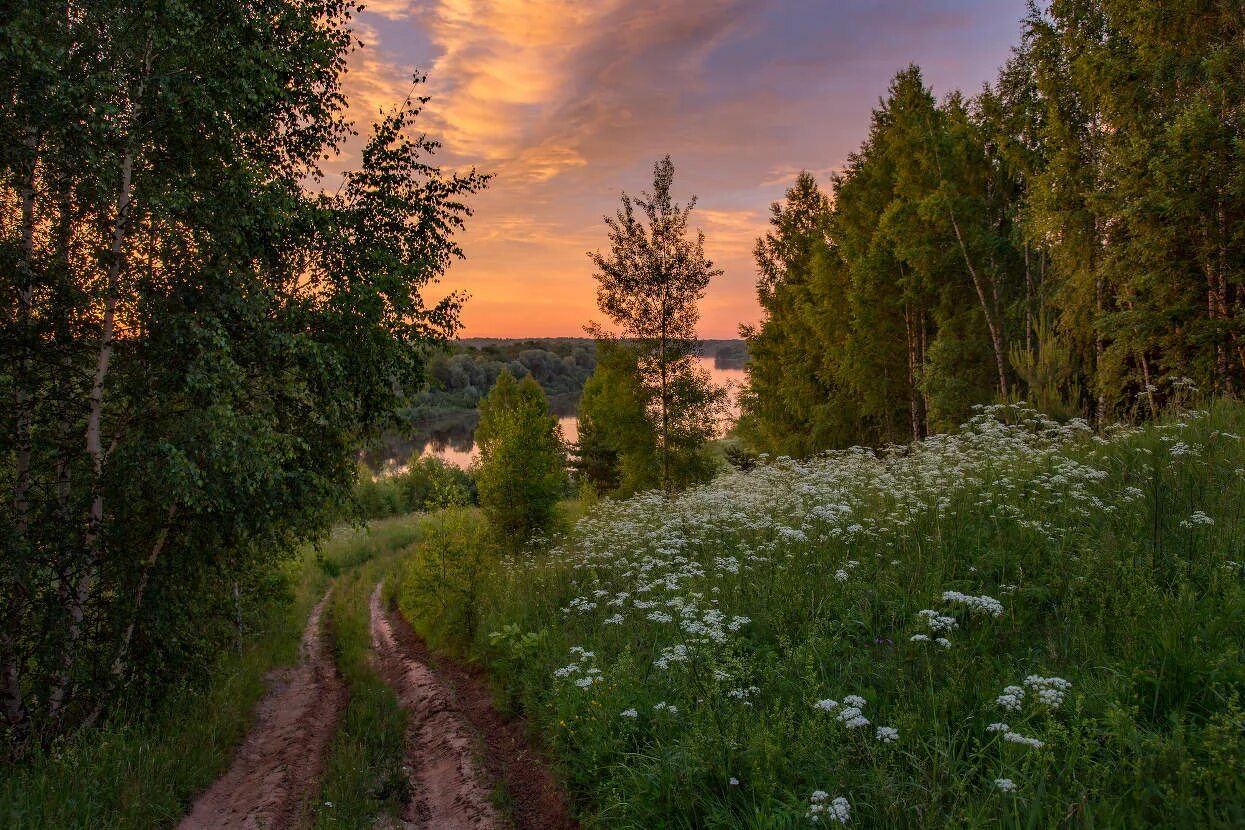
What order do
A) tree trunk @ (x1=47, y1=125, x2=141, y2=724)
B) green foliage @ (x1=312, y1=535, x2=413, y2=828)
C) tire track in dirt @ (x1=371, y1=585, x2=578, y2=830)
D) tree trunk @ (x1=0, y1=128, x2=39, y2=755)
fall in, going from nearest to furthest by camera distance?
tire track in dirt @ (x1=371, y1=585, x2=578, y2=830) < green foliage @ (x1=312, y1=535, x2=413, y2=828) < tree trunk @ (x1=0, y1=128, x2=39, y2=755) < tree trunk @ (x1=47, y1=125, x2=141, y2=724)

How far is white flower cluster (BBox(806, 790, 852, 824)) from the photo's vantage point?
11.1 ft

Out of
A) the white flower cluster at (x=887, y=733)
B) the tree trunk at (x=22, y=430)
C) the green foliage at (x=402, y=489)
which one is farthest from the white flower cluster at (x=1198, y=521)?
the green foliage at (x=402, y=489)

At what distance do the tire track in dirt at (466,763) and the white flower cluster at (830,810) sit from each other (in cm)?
341

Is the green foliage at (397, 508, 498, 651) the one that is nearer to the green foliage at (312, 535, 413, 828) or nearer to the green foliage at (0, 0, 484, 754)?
the green foliage at (312, 535, 413, 828)

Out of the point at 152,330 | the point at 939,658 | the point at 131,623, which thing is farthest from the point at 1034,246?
the point at 131,623

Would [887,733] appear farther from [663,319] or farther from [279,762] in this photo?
[663,319]

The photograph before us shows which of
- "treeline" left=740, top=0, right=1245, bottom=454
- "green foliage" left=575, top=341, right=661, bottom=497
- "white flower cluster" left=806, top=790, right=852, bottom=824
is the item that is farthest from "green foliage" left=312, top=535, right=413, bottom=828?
"treeline" left=740, top=0, right=1245, bottom=454

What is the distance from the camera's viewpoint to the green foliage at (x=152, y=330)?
7641mm

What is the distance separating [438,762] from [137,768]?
389 cm

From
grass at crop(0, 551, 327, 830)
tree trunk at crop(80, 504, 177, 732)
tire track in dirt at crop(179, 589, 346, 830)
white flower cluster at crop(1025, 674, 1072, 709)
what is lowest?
tire track in dirt at crop(179, 589, 346, 830)

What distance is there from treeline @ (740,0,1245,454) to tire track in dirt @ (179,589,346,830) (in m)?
16.7

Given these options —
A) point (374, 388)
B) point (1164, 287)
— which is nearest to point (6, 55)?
point (374, 388)

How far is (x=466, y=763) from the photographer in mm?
8008

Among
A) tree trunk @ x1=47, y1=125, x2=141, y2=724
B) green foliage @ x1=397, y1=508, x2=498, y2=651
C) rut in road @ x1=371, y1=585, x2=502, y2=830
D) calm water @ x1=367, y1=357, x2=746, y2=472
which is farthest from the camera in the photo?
calm water @ x1=367, y1=357, x2=746, y2=472
